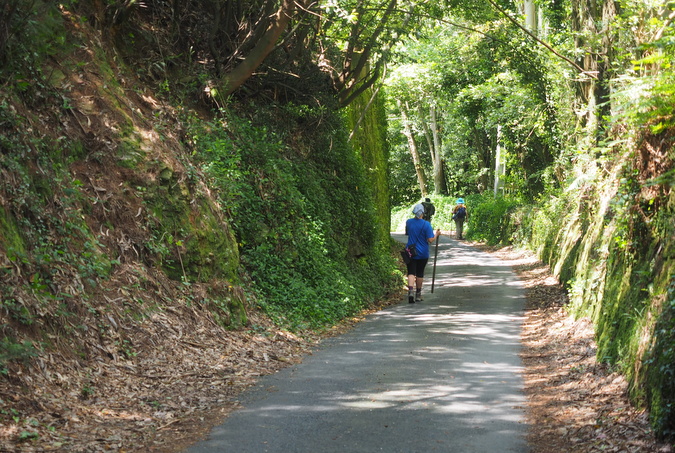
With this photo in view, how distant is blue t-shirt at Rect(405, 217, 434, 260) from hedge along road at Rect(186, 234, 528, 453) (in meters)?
3.18

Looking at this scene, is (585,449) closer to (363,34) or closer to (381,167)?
(363,34)

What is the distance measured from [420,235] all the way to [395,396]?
9.06 m

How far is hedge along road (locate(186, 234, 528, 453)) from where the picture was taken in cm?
598

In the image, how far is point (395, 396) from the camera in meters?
7.48

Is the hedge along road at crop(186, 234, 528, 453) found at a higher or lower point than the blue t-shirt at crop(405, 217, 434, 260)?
lower

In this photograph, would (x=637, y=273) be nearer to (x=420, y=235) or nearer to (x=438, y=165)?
(x=420, y=235)

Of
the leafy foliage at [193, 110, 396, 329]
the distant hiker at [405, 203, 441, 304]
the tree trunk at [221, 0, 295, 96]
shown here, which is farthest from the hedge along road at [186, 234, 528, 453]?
the tree trunk at [221, 0, 295, 96]

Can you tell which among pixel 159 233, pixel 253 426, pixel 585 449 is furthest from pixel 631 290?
pixel 159 233

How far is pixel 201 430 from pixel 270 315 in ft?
17.2

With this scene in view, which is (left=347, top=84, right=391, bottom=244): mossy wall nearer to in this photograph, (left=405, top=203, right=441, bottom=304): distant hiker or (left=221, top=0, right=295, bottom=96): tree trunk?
(left=405, top=203, right=441, bottom=304): distant hiker

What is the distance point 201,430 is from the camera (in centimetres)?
627

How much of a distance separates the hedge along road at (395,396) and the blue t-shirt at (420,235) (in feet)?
10.4

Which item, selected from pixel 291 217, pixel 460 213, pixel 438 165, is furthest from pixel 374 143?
pixel 438 165

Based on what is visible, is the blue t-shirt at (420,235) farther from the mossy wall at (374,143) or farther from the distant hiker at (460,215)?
the distant hiker at (460,215)
